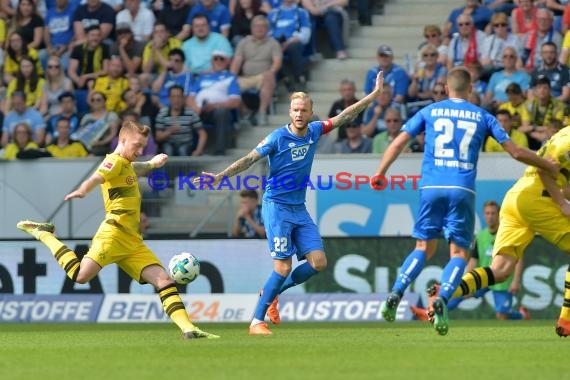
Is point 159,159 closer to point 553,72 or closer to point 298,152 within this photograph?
point 298,152

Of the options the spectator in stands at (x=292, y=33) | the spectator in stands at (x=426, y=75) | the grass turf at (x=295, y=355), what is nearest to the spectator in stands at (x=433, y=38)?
the spectator in stands at (x=426, y=75)

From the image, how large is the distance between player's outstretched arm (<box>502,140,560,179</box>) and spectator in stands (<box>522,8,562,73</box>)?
891 cm

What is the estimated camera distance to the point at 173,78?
909 inches

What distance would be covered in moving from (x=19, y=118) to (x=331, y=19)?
5.30 metres

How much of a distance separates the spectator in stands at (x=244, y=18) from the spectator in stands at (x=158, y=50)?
940 mm

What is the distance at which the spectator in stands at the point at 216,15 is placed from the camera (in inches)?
934

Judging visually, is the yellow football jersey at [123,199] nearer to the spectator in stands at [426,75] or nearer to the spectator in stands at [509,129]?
the spectator in stands at [509,129]

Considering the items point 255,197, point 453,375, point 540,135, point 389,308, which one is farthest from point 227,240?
point 453,375

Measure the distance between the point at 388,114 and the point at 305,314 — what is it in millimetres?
3559

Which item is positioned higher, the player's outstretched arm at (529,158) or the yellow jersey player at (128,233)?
the player's outstretched arm at (529,158)

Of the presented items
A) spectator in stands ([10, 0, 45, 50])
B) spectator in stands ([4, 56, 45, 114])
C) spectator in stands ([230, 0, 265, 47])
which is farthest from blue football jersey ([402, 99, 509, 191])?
spectator in stands ([10, 0, 45, 50])

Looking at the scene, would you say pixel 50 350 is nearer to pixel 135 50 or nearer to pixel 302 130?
pixel 302 130

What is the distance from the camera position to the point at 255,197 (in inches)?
777

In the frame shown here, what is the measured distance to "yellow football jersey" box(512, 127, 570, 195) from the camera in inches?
498
